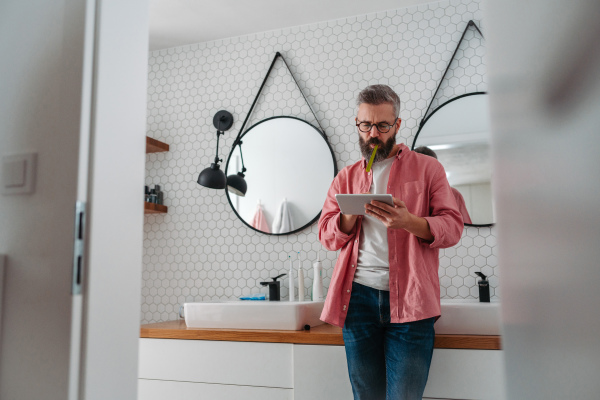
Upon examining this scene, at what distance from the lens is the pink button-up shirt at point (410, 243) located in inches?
58.2

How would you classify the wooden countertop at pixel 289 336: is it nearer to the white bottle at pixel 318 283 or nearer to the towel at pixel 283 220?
the white bottle at pixel 318 283

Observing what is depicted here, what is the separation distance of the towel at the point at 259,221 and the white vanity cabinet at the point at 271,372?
784mm

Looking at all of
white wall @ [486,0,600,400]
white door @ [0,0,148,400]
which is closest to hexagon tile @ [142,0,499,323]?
white door @ [0,0,148,400]

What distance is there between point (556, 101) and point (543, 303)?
12 cm

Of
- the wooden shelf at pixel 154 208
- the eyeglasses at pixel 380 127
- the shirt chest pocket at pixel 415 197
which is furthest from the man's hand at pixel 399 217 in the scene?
the wooden shelf at pixel 154 208

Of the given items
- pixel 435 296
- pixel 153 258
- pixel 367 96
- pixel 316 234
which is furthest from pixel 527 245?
pixel 153 258

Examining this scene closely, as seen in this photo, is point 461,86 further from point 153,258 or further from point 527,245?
point 527,245

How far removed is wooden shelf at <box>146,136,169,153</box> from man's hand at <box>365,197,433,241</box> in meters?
1.70

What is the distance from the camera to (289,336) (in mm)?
1916

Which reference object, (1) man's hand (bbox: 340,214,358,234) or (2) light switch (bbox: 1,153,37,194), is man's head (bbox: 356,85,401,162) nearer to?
(1) man's hand (bbox: 340,214,358,234)

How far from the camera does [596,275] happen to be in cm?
23

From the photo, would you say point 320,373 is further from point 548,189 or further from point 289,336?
point 548,189

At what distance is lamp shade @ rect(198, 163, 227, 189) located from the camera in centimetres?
256

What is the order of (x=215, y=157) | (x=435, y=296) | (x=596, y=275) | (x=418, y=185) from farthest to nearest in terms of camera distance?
(x=215, y=157)
(x=418, y=185)
(x=435, y=296)
(x=596, y=275)
